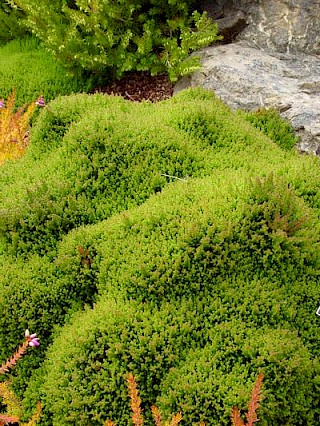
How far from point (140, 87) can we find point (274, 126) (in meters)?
1.79

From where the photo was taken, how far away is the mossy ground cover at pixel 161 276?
2.50 metres

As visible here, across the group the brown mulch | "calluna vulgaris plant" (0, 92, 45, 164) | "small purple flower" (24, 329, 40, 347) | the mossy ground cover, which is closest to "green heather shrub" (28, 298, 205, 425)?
the mossy ground cover

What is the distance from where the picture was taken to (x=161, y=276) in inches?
108

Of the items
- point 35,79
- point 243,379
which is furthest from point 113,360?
point 35,79

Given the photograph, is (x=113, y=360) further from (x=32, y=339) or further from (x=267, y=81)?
(x=267, y=81)

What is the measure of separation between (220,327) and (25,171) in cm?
190

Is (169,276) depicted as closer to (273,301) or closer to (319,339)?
(273,301)

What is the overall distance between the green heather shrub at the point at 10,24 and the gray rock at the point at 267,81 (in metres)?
2.24

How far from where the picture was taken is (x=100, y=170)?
3357 millimetres

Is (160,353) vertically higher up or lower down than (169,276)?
lower down

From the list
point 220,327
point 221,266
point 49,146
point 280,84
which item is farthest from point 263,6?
point 220,327

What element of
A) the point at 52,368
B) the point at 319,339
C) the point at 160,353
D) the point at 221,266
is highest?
the point at 221,266

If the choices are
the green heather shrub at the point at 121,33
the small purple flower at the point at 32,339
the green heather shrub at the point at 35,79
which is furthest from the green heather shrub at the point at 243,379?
the green heather shrub at the point at 35,79

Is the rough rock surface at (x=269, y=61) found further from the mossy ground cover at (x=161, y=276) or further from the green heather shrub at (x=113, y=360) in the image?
the green heather shrub at (x=113, y=360)
